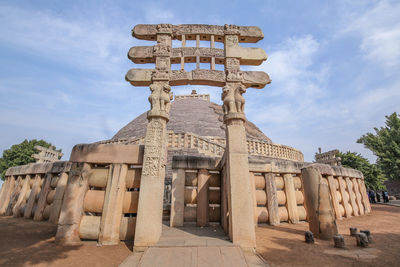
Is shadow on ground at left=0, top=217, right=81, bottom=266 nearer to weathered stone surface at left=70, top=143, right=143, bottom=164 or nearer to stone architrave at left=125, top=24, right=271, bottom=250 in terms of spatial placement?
stone architrave at left=125, top=24, right=271, bottom=250

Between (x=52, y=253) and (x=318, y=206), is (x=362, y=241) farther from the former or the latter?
(x=52, y=253)

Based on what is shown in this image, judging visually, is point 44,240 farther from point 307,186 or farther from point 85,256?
point 307,186

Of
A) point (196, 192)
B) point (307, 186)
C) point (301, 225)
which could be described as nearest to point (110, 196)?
point (196, 192)

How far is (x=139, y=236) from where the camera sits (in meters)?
3.71

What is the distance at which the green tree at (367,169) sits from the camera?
19.1 metres

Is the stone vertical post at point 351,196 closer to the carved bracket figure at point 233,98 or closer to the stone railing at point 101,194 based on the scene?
the carved bracket figure at point 233,98

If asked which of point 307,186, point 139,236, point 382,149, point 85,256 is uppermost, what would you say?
point 382,149

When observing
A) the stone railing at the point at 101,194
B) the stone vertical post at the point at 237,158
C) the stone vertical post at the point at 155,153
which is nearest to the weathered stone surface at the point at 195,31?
the stone vertical post at the point at 155,153

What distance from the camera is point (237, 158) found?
418 centimetres

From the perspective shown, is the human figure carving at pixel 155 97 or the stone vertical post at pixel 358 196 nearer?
the human figure carving at pixel 155 97

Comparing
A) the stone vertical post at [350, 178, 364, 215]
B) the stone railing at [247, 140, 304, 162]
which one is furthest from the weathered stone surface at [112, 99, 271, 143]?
the stone vertical post at [350, 178, 364, 215]

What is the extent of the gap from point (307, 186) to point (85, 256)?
229 inches

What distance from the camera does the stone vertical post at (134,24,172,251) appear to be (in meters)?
3.80

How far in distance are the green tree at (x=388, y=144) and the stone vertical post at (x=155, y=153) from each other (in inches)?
819
